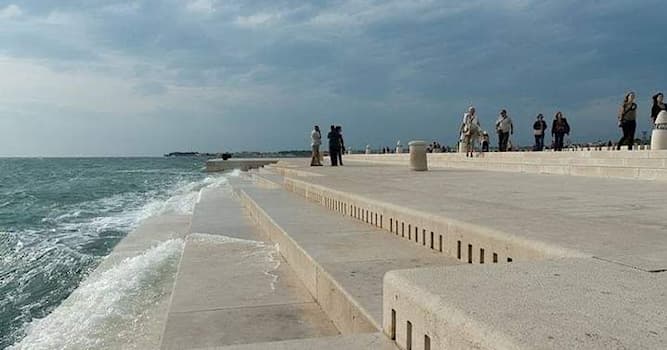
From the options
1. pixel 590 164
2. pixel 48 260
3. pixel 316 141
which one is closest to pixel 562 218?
pixel 590 164

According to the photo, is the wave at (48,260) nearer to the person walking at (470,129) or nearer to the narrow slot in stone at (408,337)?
the narrow slot in stone at (408,337)

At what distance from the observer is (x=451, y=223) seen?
4250 mm

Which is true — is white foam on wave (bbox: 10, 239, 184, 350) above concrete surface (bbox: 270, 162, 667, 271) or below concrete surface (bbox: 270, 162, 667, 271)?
below

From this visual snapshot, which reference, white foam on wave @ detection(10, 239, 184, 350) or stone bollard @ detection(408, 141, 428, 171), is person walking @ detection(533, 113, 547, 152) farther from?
white foam on wave @ detection(10, 239, 184, 350)

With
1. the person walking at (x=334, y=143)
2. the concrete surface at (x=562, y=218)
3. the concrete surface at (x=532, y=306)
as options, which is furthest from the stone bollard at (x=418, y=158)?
the concrete surface at (x=532, y=306)

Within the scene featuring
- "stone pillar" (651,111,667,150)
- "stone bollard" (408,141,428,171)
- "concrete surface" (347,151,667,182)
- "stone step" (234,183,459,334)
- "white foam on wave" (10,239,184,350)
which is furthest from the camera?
"stone bollard" (408,141,428,171)

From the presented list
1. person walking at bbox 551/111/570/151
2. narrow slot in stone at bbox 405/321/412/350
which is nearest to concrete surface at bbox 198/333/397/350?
narrow slot in stone at bbox 405/321/412/350

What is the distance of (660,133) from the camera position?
12188 mm

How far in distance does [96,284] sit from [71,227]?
8.82 m

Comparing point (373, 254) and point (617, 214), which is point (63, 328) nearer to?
point (373, 254)

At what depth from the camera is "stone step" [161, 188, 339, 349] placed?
3418mm

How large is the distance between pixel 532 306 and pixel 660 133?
1242cm

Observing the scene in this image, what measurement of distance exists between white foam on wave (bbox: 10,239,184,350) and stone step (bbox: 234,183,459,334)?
1424 millimetres

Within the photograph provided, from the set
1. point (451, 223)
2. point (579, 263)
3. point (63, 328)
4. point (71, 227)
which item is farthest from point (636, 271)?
point (71, 227)
